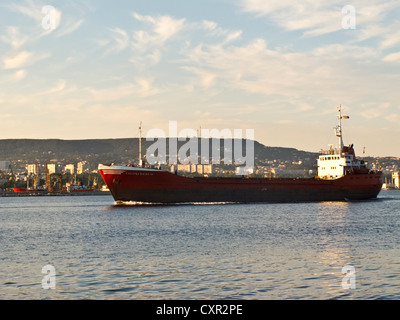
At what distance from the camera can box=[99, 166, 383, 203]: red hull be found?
67938 mm

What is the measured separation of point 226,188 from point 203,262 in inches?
1997

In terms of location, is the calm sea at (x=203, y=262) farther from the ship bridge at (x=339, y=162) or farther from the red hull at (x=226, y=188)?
the ship bridge at (x=339, y=162)

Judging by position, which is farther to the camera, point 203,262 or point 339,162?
point 339,162

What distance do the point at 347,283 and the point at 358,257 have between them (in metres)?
6.79

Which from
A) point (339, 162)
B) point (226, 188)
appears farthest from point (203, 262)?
point (339, 162)

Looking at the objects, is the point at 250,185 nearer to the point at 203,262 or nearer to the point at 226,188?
the point at 226,188

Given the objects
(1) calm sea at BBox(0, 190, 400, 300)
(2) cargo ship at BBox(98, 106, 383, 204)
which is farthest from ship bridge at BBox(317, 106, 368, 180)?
(1) calm sea at BBox(0, 190, 400, 300)

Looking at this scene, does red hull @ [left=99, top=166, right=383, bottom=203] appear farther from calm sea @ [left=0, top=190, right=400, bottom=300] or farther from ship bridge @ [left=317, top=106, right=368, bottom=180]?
calm sea @ [left=0, top=190, right=400, bottom=300]

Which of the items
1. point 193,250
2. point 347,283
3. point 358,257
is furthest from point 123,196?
point 347,283

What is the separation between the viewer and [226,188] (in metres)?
74.1

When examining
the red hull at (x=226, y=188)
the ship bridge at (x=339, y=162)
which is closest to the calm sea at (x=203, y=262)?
the red hull at (x=226, y=188)

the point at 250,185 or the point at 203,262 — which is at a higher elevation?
the point at 250,185

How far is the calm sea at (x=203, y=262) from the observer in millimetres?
17547

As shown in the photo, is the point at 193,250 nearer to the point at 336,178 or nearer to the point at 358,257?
the point at 358,257
